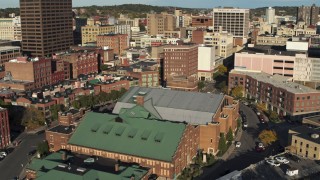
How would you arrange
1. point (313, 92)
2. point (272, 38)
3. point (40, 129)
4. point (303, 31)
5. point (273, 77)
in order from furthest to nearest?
point (303, 31) < point (272, 38) < point (273, 77) < point (313, 92) < point (40, 129)

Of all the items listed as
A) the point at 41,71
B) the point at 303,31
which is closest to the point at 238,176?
the point at 41,71

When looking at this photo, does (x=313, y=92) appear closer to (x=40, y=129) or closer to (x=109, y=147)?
(x=109, y=147)

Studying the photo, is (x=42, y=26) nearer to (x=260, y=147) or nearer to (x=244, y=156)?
(x=260, y=147)

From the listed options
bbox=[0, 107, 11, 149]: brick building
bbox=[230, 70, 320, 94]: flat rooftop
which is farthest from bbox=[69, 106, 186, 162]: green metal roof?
bbox=[230, 70, 320, 94]: flat rooftop

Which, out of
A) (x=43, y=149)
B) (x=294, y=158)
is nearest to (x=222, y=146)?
(x=294, y=158)

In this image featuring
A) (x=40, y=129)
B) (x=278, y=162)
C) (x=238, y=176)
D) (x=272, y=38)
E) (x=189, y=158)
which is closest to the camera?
(x=238, y=176)
